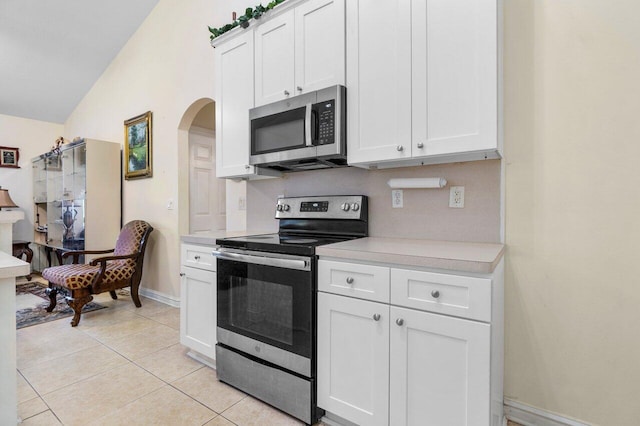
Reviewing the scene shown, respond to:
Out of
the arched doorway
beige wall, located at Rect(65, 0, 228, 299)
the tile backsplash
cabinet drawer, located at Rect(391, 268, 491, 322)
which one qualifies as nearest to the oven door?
cabinet drawer, located at Rect(391, 268, 491, 322)

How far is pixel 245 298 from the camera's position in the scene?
76.7 inches

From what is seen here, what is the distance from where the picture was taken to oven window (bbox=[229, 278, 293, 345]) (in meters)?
1.75

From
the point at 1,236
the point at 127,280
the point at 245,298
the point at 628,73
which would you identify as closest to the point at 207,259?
the point at 245,298

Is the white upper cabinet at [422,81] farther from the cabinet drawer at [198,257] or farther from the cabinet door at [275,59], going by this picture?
the cabinet drawer at [198,257]

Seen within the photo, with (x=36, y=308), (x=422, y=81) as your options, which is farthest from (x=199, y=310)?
(x=36, y=308)

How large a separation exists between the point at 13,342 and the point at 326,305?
138 centimetres

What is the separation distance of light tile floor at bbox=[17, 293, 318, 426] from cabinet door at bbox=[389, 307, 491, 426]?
0.70 meters

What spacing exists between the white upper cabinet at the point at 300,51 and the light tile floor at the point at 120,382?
1.94m

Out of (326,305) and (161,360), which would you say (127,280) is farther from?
(326,305)

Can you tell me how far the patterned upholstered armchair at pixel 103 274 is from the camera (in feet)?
10.5

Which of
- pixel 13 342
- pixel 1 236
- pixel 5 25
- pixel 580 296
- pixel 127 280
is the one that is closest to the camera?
pixel 13 342

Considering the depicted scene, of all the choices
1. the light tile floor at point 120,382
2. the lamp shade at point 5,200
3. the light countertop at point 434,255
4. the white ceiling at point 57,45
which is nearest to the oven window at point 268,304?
the light countertop at point 434,255

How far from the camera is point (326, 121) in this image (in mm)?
1965

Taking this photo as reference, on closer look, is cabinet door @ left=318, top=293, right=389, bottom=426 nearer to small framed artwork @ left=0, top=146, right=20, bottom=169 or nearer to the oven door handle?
the oven door handle
